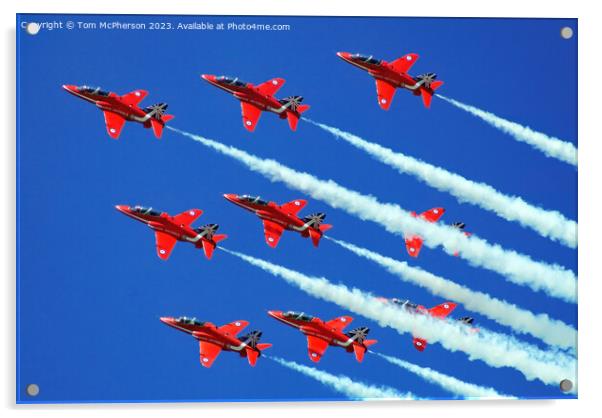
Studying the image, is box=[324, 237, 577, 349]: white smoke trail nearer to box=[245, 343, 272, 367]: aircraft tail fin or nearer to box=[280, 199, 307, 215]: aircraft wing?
box=[280, 199, 307, 215]: aircraft wing

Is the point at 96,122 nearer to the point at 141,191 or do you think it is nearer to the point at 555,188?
the point at 141,191

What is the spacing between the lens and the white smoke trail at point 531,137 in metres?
11.0

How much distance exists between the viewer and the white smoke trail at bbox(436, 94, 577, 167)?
36.0ft

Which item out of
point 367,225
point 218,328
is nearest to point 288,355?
point 218,328

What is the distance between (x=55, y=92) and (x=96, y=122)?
47 cm

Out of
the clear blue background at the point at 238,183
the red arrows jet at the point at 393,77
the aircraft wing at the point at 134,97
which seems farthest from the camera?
the red arrows jet at the point at 393,77

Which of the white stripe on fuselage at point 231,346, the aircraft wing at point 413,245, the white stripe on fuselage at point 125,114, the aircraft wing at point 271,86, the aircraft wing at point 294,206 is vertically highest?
the aircraft wing at point 271,86

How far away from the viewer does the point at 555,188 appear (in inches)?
432

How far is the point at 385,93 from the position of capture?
36.1 ft

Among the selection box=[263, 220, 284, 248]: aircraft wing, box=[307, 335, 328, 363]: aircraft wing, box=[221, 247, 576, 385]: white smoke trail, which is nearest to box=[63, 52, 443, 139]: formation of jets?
box=[263, 220, 284, 248]: aircraft wing

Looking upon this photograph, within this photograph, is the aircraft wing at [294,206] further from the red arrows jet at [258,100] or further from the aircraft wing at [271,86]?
the aircraft wing at [271,86]

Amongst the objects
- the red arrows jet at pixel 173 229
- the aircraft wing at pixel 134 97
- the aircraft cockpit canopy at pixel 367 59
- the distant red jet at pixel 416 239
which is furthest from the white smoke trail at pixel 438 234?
the aircraft cockpit canopy at pixel 367 59

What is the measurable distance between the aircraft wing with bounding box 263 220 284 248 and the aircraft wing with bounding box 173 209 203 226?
2.14ft

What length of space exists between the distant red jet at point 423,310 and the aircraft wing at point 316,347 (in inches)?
27.4
